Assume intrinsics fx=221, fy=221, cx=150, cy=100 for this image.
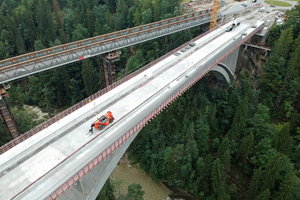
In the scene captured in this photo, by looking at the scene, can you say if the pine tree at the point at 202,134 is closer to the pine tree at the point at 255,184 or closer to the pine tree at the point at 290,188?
the pine tree at the point at 255,184

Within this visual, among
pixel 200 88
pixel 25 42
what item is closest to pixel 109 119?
pixel 200 88

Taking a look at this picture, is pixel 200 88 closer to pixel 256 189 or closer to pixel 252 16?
pixel 256 189

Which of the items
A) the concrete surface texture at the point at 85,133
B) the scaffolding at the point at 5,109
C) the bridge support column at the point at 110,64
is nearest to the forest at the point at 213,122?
the scaffolding at the point at 5,109

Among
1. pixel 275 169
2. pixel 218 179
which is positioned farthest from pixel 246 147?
pixel 218 179

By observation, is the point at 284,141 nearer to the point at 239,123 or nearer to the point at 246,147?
the point at 246,147

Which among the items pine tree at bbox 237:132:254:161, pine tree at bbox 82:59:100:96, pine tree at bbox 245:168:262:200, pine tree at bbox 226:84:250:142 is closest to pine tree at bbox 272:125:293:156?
pine tree at bbox 237:132:254:161

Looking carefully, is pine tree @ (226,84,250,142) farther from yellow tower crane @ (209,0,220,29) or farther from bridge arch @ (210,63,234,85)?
yellow tower crane @ (209,0,220,29)
